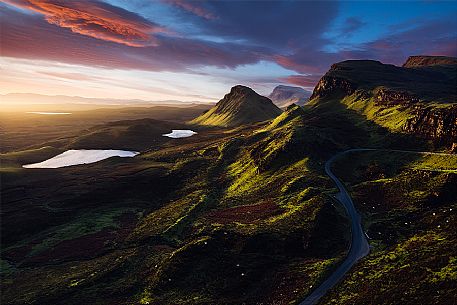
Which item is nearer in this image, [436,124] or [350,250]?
[350,250]

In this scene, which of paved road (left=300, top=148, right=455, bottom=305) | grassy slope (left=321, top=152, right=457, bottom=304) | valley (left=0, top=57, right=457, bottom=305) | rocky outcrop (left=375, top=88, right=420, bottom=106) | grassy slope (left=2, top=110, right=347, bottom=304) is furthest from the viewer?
rocky outcrop (left=375, top=88, right=420, bottom=106)

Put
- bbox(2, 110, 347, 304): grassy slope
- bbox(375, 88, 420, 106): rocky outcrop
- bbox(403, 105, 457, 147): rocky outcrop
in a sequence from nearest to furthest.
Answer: bbox(2, 110, 347, 304): grassy slope, bbox(403, 105, 457, 147): rocky outcrop, bbox(375, 88, 420, 106): rocky outcrop

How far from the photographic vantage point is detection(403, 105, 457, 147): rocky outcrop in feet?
326

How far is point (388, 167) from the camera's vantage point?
92.2 m

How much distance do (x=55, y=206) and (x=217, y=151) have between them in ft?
265

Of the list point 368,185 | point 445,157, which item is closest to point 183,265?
point 368,185

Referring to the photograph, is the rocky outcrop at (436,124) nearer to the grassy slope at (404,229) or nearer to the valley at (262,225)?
the valley at (262,225)

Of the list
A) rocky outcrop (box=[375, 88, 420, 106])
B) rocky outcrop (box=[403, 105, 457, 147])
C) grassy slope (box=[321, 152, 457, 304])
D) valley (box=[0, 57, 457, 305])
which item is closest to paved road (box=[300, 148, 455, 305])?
valley (box=[0, 57, 457, 305])

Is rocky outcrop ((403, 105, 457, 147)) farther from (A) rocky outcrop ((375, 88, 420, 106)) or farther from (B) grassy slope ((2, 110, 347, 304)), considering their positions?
(B) grassy slope ((2, 110, 347, 304))

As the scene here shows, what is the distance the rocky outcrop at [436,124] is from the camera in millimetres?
99438

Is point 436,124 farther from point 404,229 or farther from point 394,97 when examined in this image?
point 404,229

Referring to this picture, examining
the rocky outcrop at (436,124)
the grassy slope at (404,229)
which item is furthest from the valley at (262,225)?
the rocky outcrop at (436,124)

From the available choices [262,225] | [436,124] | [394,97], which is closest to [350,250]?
[262,225]

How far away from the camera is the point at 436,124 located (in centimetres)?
10681
